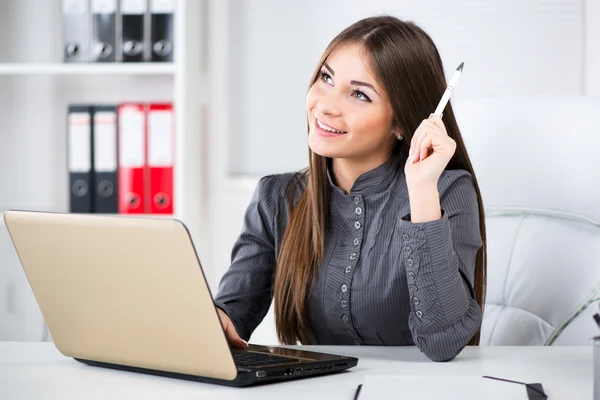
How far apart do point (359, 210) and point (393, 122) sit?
176 millimetres

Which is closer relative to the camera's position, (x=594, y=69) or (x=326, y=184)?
(x=326, y=184)

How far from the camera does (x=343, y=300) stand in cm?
148

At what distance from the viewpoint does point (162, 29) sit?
254 centimetres

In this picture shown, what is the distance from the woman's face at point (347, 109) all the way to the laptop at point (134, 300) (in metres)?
0.50

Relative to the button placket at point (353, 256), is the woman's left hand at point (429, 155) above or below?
above

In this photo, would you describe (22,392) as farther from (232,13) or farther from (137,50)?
(232,13)

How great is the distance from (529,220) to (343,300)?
0.46m

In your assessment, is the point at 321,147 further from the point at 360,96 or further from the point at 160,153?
the point at 160,153

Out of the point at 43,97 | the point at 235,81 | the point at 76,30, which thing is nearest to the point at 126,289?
the point at 76,30

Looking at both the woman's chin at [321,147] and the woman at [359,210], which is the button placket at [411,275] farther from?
the woman's chin at [321,147]

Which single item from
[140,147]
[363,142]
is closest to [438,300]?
[363,142]

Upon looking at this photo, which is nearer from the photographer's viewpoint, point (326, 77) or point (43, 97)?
point (326, 77)

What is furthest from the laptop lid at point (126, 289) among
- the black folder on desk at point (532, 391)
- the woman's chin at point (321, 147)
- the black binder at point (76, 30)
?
the black binder at point (76, 30)

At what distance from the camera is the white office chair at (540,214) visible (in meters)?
1.62
